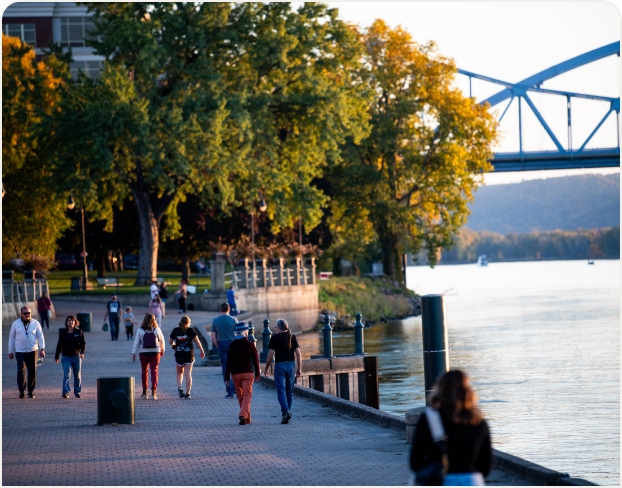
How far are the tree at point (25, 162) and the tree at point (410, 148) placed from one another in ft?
66.5

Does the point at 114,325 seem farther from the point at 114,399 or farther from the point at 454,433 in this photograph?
the point at 454,433

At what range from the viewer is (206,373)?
19.4 meters

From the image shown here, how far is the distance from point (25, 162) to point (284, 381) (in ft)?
101

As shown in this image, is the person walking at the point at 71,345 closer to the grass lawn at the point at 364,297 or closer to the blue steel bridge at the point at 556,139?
the grass lawn at the point at 364,297

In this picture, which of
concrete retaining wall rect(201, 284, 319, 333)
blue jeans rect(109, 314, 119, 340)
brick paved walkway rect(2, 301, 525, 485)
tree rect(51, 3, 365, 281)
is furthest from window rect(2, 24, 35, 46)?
brick paved walkway rect(2, 301, 525, 485)

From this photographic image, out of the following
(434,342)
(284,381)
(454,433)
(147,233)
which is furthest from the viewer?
(147,233)

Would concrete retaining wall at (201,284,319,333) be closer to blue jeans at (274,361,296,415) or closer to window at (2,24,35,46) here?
blue jeans at (274,361,296,415)

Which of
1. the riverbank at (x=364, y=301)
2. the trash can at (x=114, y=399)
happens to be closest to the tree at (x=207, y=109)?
the riverbank at (x=364, y=301)

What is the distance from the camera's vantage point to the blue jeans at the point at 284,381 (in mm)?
12133

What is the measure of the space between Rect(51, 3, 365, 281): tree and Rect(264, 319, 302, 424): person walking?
23044mm

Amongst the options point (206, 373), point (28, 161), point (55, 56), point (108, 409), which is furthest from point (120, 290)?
point (108, 409)

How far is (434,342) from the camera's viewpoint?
9.36 m

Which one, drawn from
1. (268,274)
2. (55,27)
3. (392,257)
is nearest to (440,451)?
(268,274)

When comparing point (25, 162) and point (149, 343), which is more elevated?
point (25, 162)
